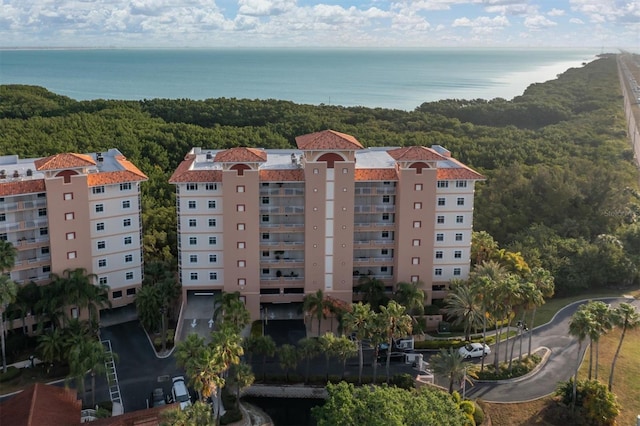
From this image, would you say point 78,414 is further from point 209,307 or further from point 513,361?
point 513,361

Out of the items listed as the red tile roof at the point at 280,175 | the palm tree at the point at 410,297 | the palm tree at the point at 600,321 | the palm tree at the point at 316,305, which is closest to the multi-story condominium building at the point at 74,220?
the red tile roof at the point at 280,175

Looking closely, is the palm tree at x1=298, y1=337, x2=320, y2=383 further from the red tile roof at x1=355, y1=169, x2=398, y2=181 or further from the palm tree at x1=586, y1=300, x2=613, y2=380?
the palm tree at x1=586, y1=300, x2=613, y2=380

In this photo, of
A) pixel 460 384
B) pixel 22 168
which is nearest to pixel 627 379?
pixel 460 384

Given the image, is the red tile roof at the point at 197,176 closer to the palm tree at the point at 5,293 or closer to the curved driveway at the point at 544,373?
the palm tree at the point at 5,293

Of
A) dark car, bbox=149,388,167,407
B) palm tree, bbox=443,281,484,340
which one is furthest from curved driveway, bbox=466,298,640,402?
dark car, bbox=149,388,167,407

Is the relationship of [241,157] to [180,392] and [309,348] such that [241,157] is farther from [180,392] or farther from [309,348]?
[180,392]

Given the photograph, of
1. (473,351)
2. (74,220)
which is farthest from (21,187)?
(473,351)
